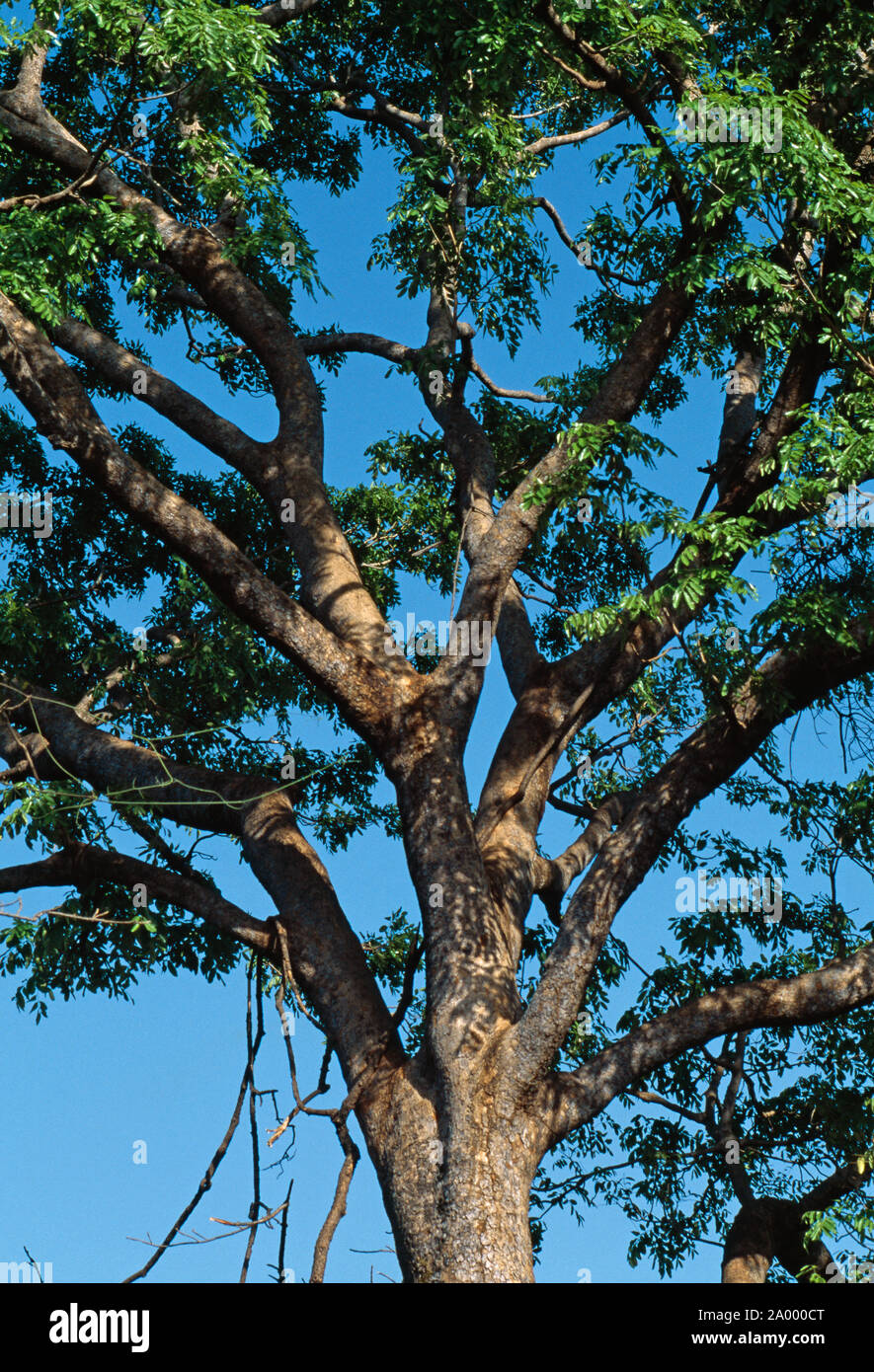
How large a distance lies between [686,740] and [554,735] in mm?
947

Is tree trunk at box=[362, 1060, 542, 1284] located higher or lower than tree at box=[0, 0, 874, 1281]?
lower

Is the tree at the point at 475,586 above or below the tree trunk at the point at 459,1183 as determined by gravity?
above

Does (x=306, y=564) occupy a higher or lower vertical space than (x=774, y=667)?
higher

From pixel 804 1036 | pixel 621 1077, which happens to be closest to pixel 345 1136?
pixel 621 1077

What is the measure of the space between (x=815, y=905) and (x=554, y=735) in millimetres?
3193

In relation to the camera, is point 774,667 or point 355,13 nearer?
point 774,667

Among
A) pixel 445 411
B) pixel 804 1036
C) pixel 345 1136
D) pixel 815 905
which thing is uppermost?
pixel 445 411

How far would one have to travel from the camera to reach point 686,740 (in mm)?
8477

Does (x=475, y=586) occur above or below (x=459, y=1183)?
above
